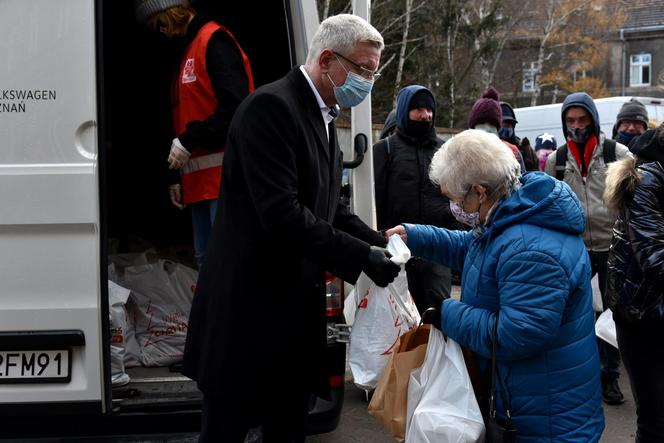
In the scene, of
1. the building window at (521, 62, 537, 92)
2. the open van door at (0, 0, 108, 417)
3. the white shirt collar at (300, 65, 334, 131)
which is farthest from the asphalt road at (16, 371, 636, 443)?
the building window at (521, 62, 537, 92)

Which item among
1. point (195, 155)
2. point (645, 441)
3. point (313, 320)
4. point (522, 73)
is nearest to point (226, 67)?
point (195, 155)

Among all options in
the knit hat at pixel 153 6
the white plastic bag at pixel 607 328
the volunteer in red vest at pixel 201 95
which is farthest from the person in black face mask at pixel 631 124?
the knit hat at pixel 153 6

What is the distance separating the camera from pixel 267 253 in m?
2.49

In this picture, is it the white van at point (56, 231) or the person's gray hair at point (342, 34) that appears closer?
the person's gray hair at point (342, 34)

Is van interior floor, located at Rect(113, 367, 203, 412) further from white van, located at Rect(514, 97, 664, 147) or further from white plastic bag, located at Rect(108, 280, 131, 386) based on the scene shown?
white van, located at Rect(514, 97, 664, 147)

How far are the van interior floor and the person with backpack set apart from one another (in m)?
2.66

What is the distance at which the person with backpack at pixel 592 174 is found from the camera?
4785 mm

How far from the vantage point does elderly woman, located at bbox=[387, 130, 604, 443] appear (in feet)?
7.23

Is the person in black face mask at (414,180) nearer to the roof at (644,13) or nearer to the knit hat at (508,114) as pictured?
the knit hat at (508,114)

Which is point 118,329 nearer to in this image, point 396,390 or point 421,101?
point 396,390

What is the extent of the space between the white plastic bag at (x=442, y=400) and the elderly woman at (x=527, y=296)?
0.07 m

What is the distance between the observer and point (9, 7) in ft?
9.51

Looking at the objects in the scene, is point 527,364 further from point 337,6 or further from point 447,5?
point 447,5

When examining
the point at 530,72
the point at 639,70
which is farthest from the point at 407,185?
the point at 639,70
